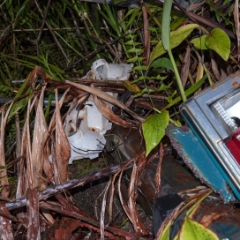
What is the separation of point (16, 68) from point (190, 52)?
790 mm

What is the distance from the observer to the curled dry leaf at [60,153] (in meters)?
1.33

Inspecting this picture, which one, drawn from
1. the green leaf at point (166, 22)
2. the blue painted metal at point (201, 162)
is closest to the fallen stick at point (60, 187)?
the blue painted metal at point (201, 162)

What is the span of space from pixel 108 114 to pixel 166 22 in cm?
38

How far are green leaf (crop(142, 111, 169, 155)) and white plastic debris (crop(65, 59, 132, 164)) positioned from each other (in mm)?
291

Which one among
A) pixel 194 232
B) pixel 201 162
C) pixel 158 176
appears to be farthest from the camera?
pixel 158 176

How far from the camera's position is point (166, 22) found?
3.50 feet

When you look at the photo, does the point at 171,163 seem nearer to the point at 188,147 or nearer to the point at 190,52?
the point at 188,147

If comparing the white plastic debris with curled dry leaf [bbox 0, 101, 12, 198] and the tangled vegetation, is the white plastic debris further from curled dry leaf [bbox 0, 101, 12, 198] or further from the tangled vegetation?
curled dry leaf [bbox 0, 101, 12, 198]

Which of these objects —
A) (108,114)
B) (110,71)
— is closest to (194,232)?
(108,114)

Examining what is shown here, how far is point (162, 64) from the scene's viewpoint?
1215 millimetres

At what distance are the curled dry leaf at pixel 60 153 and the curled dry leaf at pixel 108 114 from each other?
0.12m

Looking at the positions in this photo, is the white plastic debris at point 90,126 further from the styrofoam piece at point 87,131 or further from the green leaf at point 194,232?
the green leaf at point 194,232

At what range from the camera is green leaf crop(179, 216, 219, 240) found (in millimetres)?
918

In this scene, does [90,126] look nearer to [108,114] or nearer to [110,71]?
[108,114]
